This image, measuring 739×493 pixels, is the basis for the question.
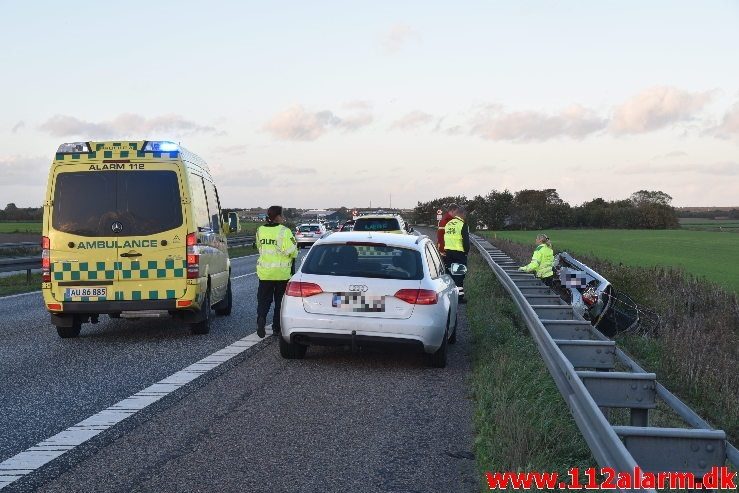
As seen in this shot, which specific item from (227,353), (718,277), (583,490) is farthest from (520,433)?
(718,277)

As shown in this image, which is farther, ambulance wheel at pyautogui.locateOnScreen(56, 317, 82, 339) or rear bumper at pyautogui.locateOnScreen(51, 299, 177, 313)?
ambulance wheel at pyautogui.locateOnScreen(56, 317, 82, 339)

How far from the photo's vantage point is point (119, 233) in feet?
35.0

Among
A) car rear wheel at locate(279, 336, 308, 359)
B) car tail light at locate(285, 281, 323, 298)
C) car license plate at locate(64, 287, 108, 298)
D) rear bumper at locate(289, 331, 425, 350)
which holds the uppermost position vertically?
car tail light at locate(285, 281, 323, 298)

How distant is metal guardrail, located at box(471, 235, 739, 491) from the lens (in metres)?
4.16

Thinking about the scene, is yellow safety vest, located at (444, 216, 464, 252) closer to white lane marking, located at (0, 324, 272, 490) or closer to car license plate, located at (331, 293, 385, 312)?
white lane marking, located at (0, 324, 272, 490)

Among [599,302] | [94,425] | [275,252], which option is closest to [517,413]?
[94,425]

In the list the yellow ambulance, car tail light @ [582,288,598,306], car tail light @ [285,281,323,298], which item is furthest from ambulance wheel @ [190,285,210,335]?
car tail light @ [582,288,598,306]

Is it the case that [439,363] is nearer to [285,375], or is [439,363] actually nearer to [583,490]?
[285,375]

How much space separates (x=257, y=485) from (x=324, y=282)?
4011 mm

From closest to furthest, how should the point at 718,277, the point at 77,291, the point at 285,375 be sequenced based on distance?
the point at 285,375 → the point at 77,291 → the point at 718,277

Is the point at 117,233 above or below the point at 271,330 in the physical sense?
above

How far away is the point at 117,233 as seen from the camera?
35.0 ft

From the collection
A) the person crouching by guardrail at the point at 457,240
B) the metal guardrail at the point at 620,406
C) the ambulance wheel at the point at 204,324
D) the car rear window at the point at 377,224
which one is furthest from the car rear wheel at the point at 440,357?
the car rear window at the point at 377,224

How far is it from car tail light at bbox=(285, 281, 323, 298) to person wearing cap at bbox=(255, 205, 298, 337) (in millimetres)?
2239
